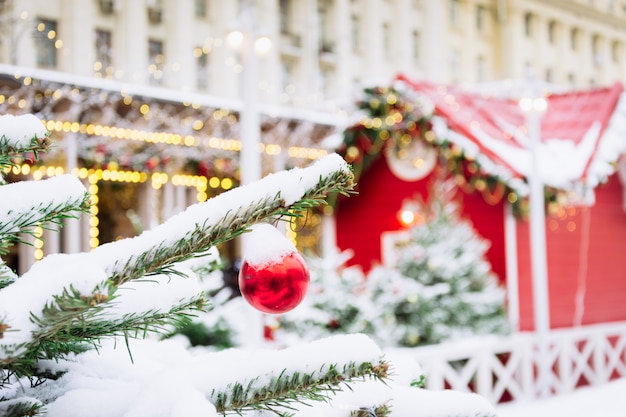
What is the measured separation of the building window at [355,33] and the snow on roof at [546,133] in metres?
21.6

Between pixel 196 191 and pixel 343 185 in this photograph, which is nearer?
pixel 343 185

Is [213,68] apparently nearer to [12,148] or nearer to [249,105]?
[249,105]

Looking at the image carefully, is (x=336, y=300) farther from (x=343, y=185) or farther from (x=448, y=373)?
(x=343, y=185)

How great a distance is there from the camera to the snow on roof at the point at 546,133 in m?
10.0

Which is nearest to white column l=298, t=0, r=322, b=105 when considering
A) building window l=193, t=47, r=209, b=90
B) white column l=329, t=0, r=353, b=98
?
white column l=329, t=0, r=353, b=98

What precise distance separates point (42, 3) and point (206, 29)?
979 centimetres

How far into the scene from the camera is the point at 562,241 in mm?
11344

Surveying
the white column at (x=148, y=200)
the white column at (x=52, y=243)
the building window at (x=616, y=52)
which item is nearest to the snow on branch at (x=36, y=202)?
the white column at (x=52, y=243)

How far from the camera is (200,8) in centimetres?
2795

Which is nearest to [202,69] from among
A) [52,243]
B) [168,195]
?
[168,195]

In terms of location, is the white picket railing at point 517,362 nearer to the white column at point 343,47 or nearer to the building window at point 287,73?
the building window at point 287,73

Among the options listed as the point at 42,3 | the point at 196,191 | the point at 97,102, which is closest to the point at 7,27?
the point at 97,102

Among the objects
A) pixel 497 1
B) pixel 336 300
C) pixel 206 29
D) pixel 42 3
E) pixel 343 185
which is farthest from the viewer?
pixel 497 1

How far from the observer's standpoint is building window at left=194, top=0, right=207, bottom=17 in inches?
1096
